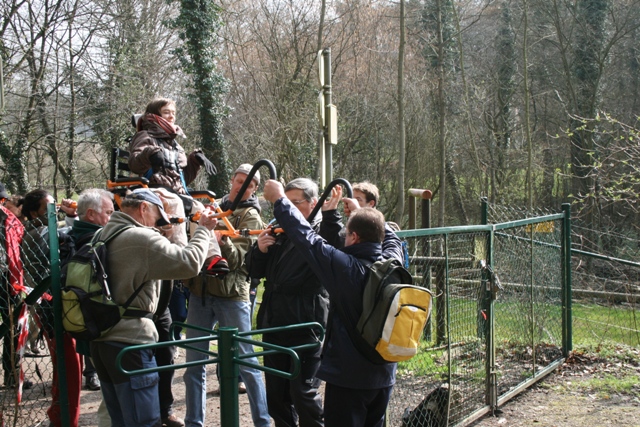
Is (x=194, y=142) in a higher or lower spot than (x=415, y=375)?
higher

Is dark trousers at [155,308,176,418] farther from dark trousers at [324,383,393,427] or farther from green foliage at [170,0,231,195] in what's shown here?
green foliage at [170,0,231,195]

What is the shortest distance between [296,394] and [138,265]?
4.21 ft

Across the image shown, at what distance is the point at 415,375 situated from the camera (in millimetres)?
5766

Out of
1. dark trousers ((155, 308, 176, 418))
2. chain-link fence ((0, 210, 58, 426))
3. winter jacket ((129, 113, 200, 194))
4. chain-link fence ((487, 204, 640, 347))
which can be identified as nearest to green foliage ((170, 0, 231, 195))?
chain-link fence ((487, 204, 640, 347))

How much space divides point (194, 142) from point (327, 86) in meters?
12.9

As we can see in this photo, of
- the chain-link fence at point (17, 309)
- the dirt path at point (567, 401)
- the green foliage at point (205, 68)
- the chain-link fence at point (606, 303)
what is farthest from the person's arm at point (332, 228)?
the green foliage at point (205, 68)

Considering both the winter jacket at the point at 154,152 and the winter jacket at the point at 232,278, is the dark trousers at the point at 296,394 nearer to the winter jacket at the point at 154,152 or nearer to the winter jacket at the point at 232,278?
the winter jacket at the point at 232,278

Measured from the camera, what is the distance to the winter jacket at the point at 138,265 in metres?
3.44

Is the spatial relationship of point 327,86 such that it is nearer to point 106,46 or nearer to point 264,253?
point 264,253

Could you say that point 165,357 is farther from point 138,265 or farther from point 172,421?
point 138,265

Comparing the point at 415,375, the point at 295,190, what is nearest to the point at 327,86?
the point at 295,190

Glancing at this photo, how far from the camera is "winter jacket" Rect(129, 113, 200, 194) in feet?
15.4

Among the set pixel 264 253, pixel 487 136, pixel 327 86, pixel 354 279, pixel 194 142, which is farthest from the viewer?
pixel 487 136

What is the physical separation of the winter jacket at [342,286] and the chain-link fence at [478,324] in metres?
0.98
